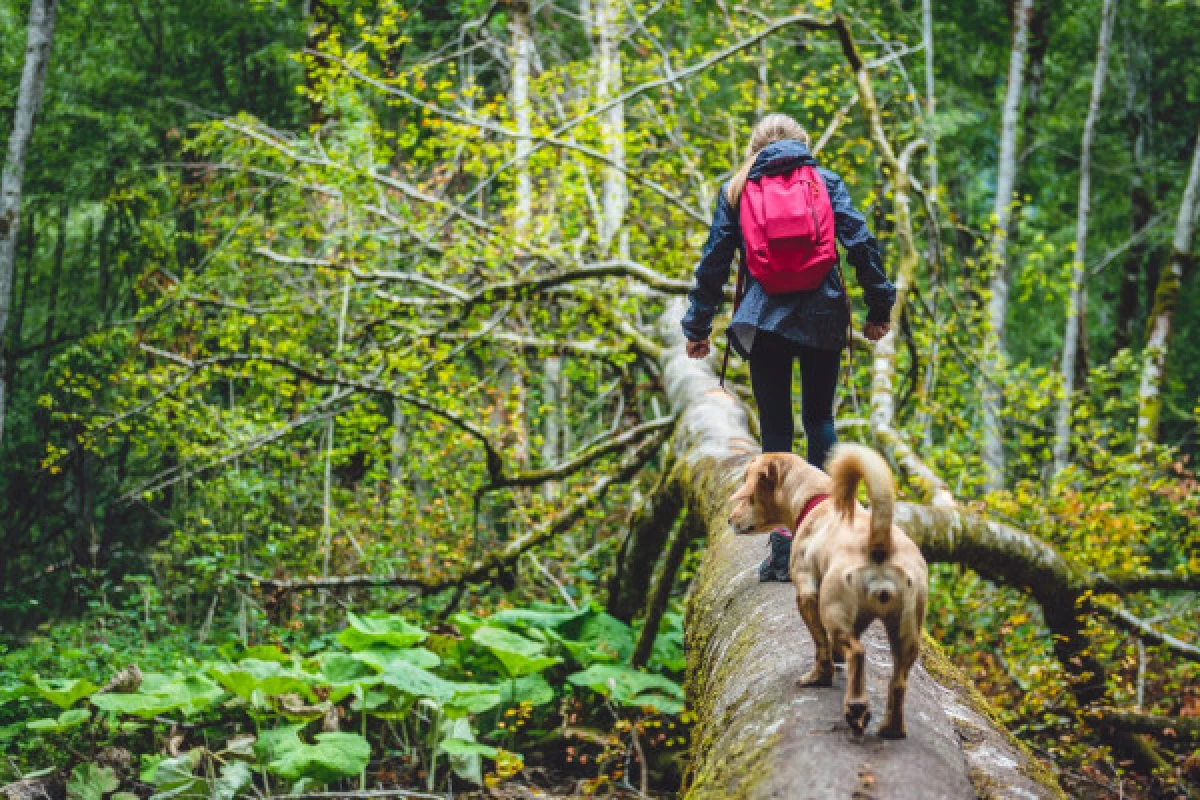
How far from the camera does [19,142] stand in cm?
1008

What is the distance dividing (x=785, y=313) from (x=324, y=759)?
352 centimetres

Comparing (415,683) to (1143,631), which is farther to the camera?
(1143,631)

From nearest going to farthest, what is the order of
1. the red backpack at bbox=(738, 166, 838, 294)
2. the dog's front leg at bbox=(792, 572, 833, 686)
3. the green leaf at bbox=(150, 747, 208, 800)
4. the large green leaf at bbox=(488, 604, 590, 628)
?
the dog's front leg at bbox=(792, 572, 833, 686), the red backpack at bbox=(738, 166, 838, 294), the green leaf at bbox=(150, 747, 208, 800), the large green leaf at bbox=(488, 604, 590, 628)

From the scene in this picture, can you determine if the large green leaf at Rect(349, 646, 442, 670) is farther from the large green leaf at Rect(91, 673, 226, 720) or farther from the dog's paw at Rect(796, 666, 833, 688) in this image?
the dog's paw at Rect(796, 666, 833, 688)

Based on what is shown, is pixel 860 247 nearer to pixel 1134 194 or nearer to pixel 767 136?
pixel 767 136

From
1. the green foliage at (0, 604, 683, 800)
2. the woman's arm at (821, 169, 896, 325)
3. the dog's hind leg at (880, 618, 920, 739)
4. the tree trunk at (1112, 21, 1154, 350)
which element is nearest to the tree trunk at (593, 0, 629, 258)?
the green foliage at (0, 604, 683, 800)

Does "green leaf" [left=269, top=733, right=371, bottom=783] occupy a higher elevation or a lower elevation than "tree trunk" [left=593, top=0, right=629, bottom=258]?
lower

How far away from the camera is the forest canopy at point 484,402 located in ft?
20.2

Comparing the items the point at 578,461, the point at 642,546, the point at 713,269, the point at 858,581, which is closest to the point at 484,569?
the point at 578,461

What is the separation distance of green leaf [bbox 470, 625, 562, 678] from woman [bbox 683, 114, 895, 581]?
2.69 meters

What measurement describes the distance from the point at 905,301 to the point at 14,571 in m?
14.2

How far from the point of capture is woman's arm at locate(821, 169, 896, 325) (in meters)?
3.64

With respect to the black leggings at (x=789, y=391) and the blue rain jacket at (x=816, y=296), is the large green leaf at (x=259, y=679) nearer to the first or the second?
the black leggings at (x=789, y=391)

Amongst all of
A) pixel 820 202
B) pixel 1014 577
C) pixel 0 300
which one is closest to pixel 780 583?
pixel 820 202
